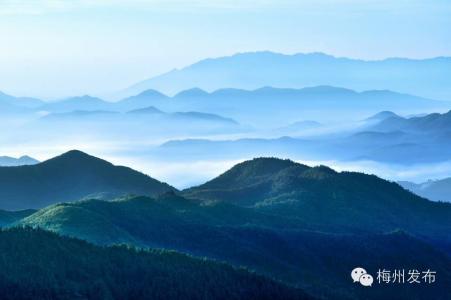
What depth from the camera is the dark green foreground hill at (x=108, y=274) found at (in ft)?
161

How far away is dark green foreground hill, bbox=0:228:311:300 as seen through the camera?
49.0 m

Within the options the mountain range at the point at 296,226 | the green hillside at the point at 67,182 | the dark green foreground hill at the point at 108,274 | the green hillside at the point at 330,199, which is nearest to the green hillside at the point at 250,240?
the mountain range at the point at 296,226

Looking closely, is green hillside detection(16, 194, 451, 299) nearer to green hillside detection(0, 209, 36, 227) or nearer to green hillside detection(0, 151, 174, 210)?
green hillside detection(0, 209, 36, 227)

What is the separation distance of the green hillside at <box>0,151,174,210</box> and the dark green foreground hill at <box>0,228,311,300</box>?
66444 millimetres

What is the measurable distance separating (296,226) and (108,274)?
144ft

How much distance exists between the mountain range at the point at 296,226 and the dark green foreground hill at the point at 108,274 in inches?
378

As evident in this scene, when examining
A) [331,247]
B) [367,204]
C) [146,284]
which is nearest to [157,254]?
[146,284]

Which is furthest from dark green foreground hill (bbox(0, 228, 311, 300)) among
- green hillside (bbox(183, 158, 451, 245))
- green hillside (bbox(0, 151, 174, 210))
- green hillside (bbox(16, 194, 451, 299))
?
green hillside (bbox(0, 151, 174, 210))

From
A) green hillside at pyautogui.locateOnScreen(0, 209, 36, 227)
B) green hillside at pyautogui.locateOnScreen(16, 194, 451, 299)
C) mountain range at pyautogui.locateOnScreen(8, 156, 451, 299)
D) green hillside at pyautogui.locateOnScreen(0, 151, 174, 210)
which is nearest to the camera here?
green hillside at pyautogui.locateOnScreen(16, 194, 451, 299)

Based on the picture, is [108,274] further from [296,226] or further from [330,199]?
[330,199]

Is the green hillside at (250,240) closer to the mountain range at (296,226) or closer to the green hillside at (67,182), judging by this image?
the mountain range at (296,226)

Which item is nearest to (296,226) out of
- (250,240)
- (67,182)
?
(250,240)

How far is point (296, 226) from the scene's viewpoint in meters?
94.1

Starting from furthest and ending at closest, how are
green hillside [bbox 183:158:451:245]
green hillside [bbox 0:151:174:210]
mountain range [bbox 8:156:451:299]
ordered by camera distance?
1. green hillside [bbox 0:151:174:210]
2. green hillside [bbox 183:158:451:245]
3. mountain range [bbox 8:156:451:299]
